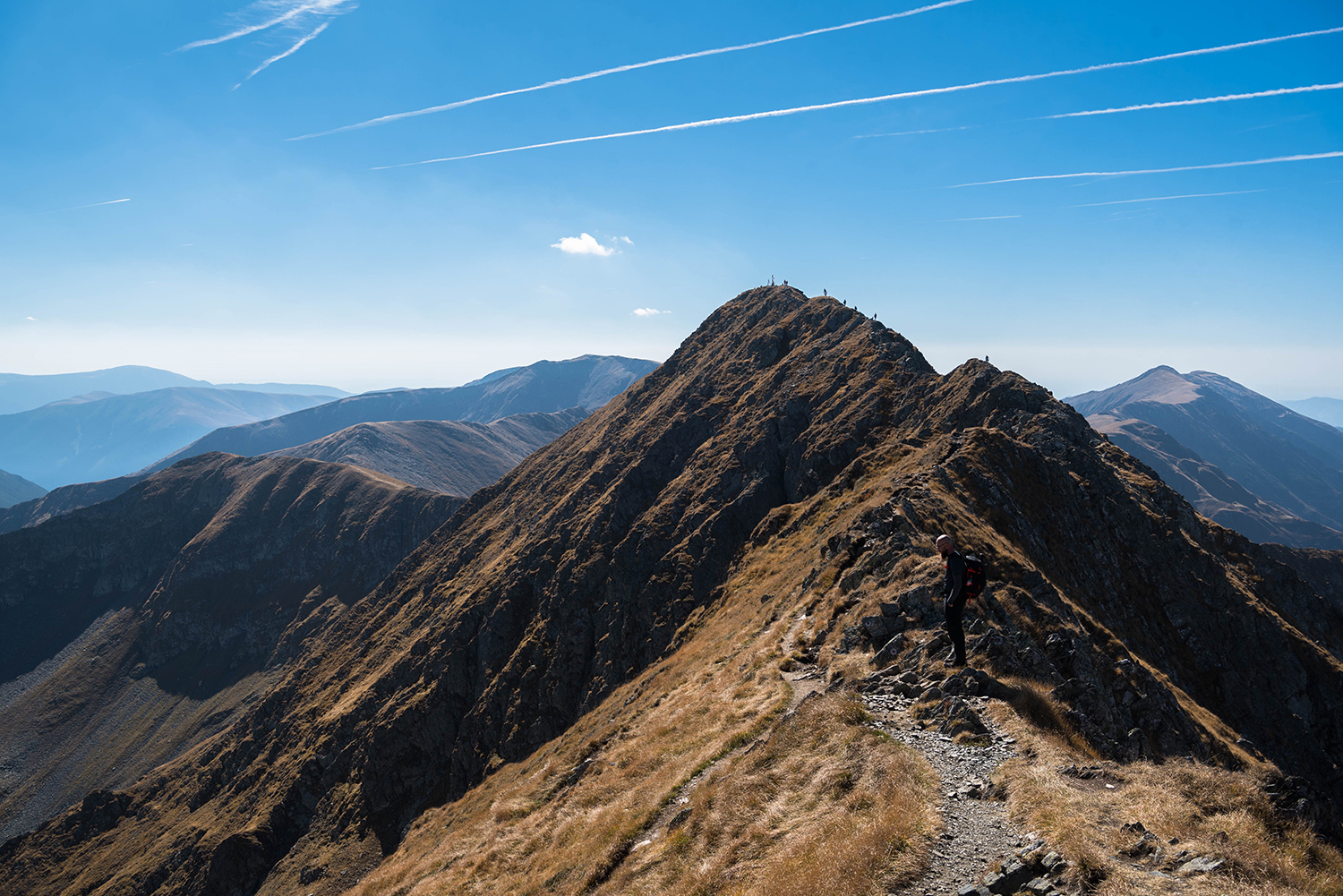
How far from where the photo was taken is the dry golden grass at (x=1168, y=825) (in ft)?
33.8

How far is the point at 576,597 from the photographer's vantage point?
89.6 m

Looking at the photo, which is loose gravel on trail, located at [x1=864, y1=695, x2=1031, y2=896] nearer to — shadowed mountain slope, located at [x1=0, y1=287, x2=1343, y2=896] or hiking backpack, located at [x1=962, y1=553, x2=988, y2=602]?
hiking backpack, located at [x1=962, y1=553, x2=988, y2=602]

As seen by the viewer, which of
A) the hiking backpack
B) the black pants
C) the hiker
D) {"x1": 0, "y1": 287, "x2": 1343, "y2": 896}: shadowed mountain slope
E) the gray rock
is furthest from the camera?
{"x1": 0, "y1": 287, "x2": 1343, "y2": 896}: shadowed mountain slope

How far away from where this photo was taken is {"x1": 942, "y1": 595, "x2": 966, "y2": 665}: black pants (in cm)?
1933

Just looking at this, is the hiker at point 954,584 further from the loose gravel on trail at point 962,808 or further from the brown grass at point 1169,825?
the brown grass at point 1169,825

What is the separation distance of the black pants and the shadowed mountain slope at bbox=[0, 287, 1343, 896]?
149 centimetres

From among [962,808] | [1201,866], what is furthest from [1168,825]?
[962,808]

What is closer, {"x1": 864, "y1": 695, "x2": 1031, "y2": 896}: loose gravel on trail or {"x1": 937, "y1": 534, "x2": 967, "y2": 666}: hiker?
{"x1": 864, "y1": 695, "x2": 1031, "y2": 896}: loose gravel on trail

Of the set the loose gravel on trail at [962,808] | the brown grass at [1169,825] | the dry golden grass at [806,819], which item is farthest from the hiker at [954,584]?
the brown grass at [1169,825]

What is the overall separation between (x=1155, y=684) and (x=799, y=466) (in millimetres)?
52338

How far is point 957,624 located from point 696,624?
5041 cm

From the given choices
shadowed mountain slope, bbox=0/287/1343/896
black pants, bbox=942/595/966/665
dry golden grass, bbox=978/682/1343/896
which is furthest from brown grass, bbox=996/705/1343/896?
shadowed mountain slope, bbox=0/287/1343/896

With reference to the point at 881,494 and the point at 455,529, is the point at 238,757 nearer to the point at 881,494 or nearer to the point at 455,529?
the point at 455,529

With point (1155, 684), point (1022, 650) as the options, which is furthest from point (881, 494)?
point (1022, 650)
